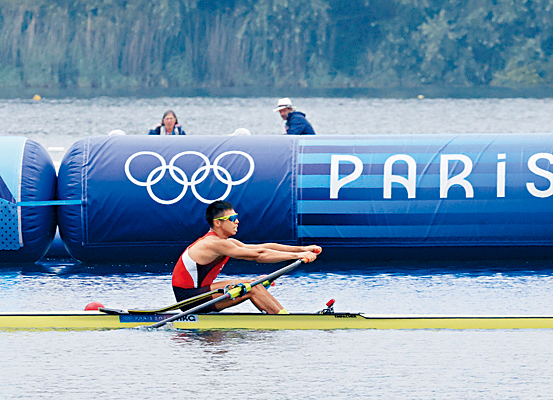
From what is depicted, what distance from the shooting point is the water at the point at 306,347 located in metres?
8.52

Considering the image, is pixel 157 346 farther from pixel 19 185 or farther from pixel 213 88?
pixel 213 88

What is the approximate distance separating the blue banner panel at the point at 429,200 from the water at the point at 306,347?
1.23 ft

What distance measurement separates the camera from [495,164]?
13.7 metres

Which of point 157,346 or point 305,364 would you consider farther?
point 157,346

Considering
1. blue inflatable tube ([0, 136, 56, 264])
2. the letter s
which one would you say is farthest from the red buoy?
the letter s

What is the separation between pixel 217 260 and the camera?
10.7 metres

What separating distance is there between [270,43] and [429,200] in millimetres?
51615

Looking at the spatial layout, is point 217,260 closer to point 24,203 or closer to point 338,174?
point 338,174

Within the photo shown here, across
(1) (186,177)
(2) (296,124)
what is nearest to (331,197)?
(1) (186,177)

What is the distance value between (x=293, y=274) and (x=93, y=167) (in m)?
→ 2.54

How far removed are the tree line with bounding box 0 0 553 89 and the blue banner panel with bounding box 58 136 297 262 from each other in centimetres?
4981

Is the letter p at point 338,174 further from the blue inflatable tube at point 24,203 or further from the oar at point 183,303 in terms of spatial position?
the oar at point 183,303

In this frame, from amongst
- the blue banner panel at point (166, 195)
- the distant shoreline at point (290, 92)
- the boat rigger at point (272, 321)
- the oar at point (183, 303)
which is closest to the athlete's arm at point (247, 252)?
the oar at point (183, 303)

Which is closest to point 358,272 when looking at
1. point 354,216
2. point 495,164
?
point 354,216
